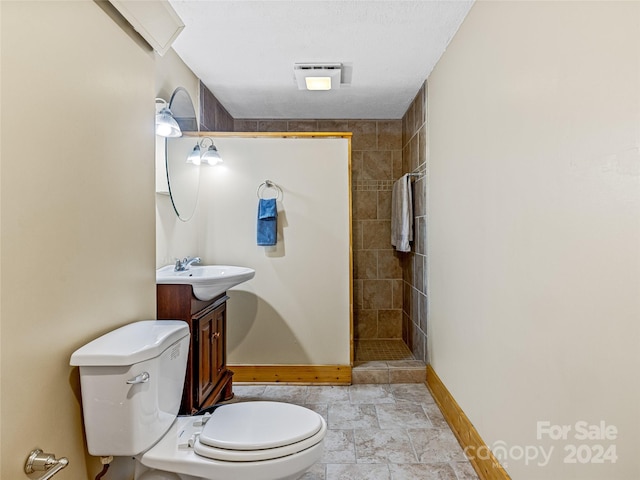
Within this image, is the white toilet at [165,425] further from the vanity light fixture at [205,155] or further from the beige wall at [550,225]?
the vanity light fixture at [205,155]

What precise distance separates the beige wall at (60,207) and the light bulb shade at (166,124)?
0.68 m

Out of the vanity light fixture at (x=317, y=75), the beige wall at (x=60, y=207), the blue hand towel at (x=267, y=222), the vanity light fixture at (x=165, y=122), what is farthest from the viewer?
the blue hand towel at (x=267, y=222)

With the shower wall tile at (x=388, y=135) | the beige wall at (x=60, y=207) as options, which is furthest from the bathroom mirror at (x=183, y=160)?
the shower wall tile at (x=388, y=135)

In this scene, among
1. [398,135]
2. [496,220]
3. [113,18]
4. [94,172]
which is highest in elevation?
[398,135]

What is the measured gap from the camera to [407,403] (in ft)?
8.07

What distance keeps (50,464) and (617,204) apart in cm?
169

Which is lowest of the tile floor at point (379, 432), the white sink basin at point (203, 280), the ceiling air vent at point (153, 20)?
the tile floor at point (379, 432)

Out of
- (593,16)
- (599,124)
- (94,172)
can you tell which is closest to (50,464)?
(94,172)

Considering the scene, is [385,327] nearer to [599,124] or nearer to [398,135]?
[398,135]

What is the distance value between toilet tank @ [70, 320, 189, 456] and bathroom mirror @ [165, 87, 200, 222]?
1.33m

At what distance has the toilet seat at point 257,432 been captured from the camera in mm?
1214

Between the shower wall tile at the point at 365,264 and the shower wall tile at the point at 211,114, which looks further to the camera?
the shower wall tile at the point at 365,264

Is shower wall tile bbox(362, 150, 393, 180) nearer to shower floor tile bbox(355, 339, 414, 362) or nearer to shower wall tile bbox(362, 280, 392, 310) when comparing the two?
shower wall tile bbox(362, 280, 392, 310)

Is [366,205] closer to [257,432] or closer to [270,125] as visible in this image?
[270,125]
